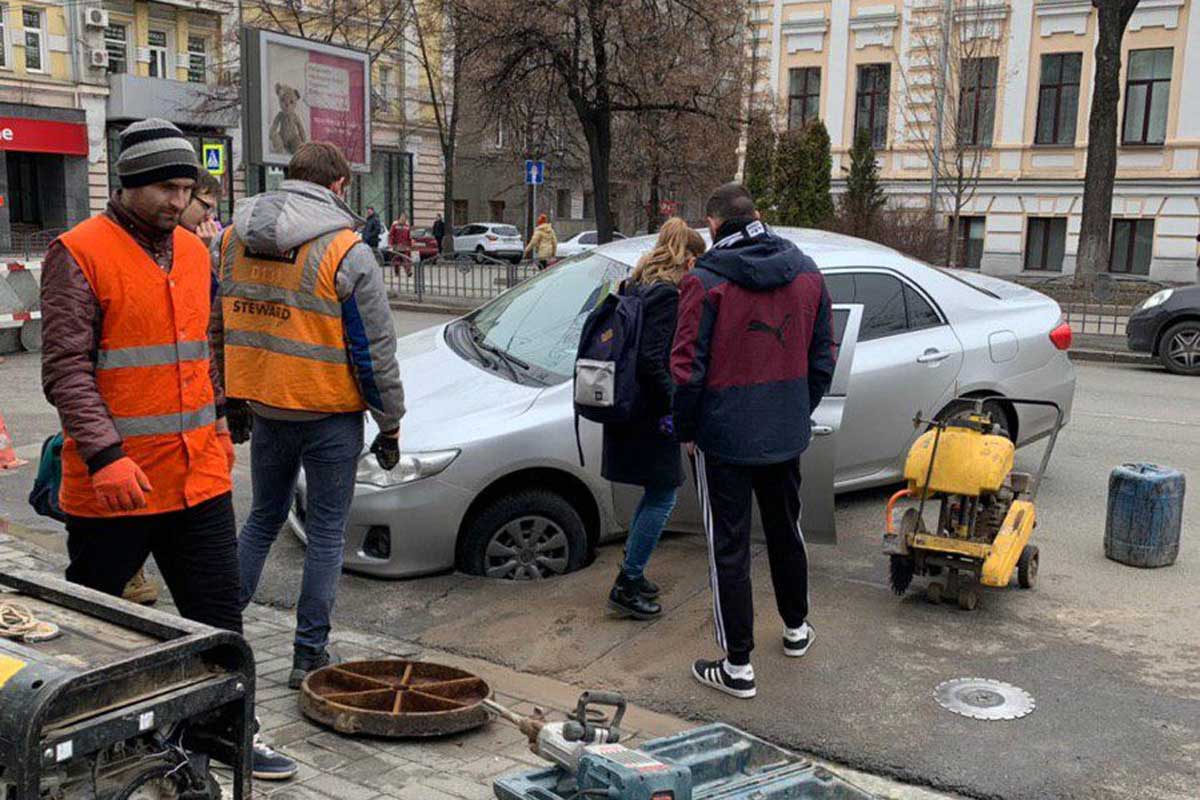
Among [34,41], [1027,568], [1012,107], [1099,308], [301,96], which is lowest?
[1027,568]

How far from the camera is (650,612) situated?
5.39 metres

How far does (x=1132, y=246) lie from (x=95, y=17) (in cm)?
3128

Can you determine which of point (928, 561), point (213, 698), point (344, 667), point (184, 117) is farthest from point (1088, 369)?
point (184, 117)

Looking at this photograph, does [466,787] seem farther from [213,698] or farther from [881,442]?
[881,442]

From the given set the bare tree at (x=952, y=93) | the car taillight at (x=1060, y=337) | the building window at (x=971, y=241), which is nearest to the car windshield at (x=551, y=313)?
the car taillight at (x=1060, y=337)


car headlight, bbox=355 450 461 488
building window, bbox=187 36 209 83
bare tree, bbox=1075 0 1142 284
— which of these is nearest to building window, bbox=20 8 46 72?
building window, bbox=187 36 209 83

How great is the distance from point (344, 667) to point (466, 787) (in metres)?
0.94

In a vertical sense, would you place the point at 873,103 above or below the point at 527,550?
above

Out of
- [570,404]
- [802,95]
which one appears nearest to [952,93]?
[802,95]

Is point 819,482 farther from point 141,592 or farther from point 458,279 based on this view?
point 458,279

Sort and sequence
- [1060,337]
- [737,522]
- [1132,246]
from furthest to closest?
1. [1132,246]
2. [1060,337]
3. [737,522]

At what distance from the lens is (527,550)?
230 inches

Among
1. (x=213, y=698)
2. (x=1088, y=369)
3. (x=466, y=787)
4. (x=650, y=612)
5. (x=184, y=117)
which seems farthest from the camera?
(x=184, y=117)

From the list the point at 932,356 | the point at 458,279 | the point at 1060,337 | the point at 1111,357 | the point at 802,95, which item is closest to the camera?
the point at 932,356
